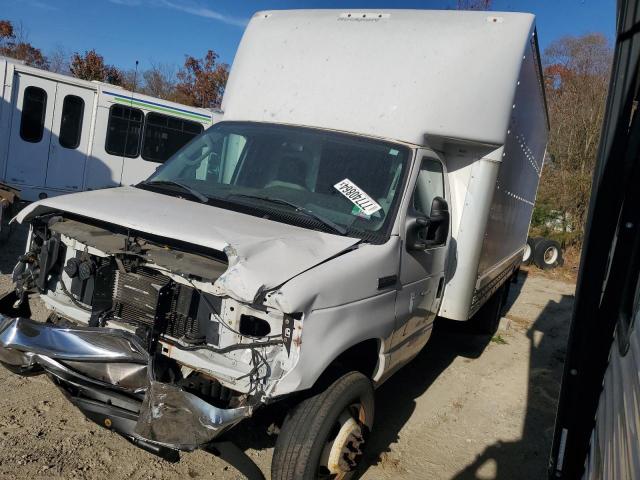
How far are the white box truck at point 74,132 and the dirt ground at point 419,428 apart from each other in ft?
14.6

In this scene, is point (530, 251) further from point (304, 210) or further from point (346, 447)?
point (346, 447)

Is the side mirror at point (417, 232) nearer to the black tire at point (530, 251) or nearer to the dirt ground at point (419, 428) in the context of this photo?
the dirt ground at point (419, 428)

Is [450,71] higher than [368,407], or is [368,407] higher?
[450,71]

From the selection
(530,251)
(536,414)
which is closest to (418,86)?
(536,414)

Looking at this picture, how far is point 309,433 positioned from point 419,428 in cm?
199

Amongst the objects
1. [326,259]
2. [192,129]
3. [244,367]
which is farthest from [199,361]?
[192,129]

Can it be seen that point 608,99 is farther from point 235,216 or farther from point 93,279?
point 93,279

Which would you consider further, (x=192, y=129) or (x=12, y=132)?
(x=192, y=129)

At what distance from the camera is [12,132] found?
1089 cm

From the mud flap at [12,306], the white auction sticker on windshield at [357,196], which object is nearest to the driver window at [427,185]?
the white auction sticker on windshield at [357,196]

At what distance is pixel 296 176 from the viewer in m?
4.05

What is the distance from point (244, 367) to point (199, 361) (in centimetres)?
26

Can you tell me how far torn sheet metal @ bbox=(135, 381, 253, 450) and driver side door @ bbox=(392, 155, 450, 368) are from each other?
1.58m

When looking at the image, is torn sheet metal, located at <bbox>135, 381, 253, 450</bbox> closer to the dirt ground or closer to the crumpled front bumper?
the crumpled front bumper
